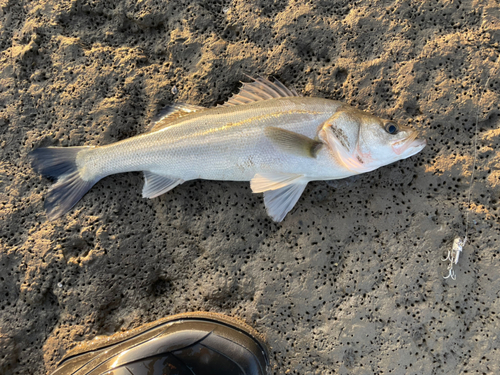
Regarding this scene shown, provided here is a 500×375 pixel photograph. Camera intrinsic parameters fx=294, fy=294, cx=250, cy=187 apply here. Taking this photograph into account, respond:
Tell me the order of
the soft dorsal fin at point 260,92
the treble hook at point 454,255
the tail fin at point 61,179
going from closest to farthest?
the treble hook at point 454,255 → the soft dorsal fin at point 260,92 → the tail fin at point 61,179

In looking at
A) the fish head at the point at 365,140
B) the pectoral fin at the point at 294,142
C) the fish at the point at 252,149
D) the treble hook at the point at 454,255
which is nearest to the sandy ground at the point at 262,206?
the treble hook at the point at 454,255

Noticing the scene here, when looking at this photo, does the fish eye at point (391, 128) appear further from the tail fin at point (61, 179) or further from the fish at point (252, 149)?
the tail fin at point (61, 179)

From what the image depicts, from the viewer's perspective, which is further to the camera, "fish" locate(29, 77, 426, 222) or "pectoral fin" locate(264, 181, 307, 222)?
"pectoral fin" locate(264, 181, 307, 222)

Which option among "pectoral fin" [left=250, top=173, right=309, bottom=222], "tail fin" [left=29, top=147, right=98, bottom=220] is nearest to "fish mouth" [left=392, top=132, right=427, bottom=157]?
"pectoral fin" [left=250, top=173, right=309, bottom=222]

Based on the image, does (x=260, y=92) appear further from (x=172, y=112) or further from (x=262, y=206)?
(x=262, y=206)

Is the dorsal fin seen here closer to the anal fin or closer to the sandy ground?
the sandy ground

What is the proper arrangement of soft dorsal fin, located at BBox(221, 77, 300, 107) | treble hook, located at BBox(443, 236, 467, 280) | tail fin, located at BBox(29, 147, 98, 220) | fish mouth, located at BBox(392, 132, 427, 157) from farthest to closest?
tail fin, located at BBox(29, 147, 98, 220), soft dorsal fin, located at BBox(221, 77, 300, 107), treble hook, located at BBox(443, 236, 467, 280), fish mouth, located at BBox(392, 132, 427, 157)

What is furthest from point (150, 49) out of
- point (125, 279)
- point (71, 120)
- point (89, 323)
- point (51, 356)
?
point (51, 356)
